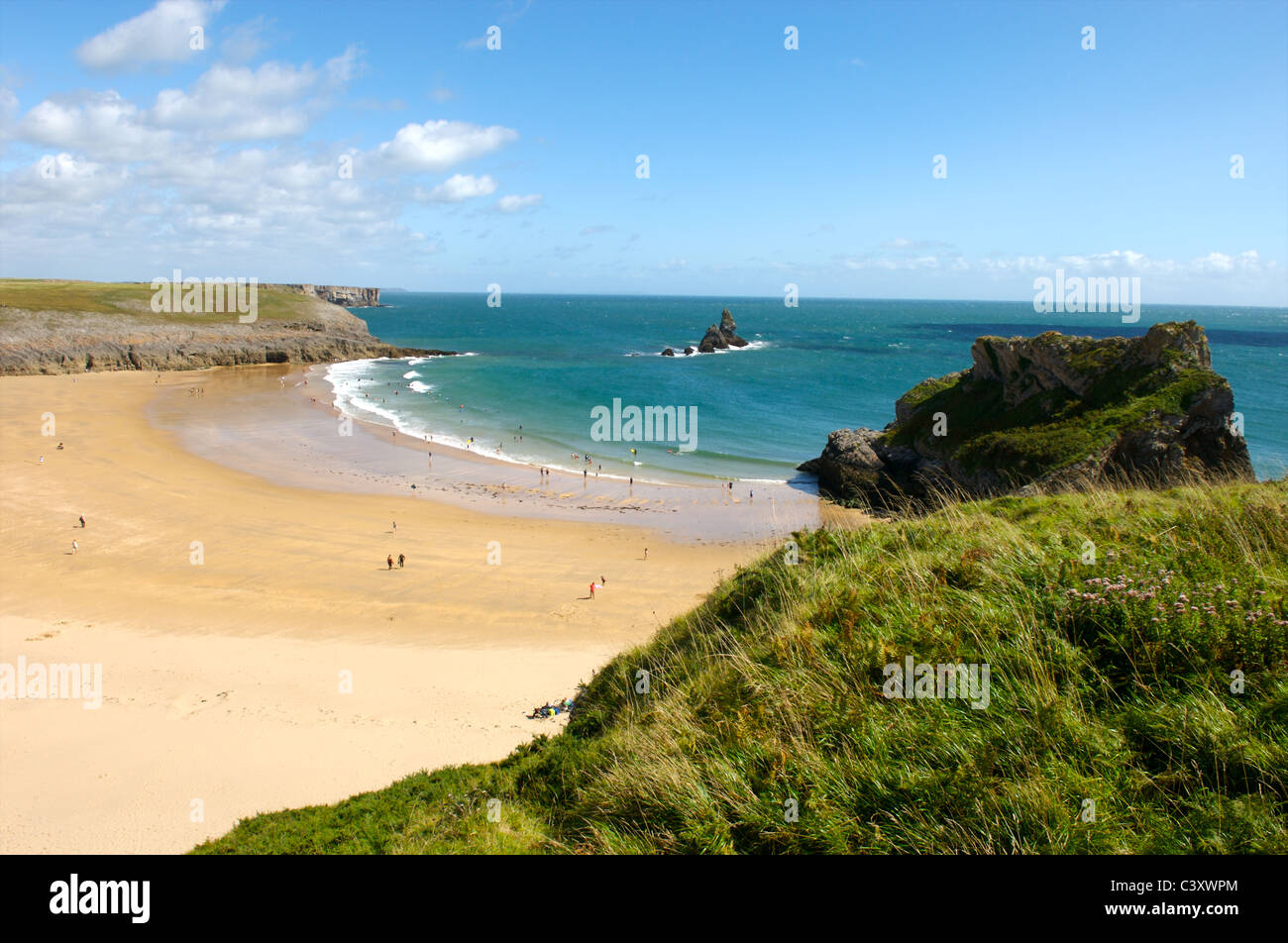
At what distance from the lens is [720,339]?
115 m

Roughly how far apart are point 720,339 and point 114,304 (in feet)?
288

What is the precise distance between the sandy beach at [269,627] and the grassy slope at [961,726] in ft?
18.9

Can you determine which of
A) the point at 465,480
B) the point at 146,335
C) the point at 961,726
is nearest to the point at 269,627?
the point at 465,480

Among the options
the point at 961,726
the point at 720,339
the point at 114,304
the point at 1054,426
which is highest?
the point at 114,304

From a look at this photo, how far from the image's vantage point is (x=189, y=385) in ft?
229

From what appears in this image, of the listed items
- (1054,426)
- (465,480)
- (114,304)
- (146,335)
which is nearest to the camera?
(1054,426)

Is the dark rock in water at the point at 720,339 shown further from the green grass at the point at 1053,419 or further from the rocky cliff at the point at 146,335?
the green grass at the point at 1053,419

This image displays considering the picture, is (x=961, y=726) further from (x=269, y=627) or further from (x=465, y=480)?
(x=465, y=480)

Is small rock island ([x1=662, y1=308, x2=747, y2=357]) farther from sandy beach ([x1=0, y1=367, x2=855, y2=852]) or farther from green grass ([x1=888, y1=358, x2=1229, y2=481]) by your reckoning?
sandy beach ([x1=0, y1=367, x2=855, y2=852])

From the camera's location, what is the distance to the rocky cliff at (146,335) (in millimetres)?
73000

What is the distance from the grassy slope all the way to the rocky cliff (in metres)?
88.1

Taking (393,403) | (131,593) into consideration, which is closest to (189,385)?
(393,403)

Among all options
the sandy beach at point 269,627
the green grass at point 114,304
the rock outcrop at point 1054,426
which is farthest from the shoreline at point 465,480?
the green grass at point 114,304
